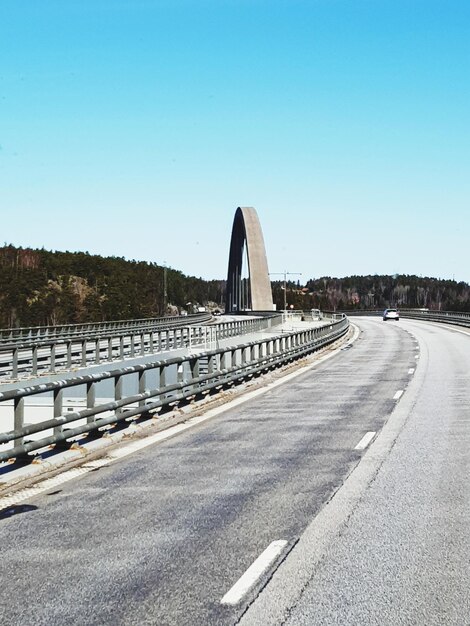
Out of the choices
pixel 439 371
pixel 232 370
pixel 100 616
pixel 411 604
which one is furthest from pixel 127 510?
pixel 439 371

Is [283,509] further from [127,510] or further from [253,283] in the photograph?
[253,283]

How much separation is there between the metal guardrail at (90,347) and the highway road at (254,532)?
1687 centimetres

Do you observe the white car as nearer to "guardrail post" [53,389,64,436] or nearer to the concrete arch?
the concrete arch

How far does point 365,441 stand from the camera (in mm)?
13172

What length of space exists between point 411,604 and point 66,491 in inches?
197

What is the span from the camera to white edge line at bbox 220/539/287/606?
5777 mm

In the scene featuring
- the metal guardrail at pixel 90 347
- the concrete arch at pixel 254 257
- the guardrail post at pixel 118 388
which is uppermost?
the concrete arch at pixel 254 257

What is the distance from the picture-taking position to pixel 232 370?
73.1ft

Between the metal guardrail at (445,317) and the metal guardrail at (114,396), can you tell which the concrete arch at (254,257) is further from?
the metal guardrail at (114,396)

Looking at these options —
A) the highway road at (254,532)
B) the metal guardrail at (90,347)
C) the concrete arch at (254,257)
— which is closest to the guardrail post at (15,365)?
the metal guardrail at (90,347)

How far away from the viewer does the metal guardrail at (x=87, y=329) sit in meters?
44.6

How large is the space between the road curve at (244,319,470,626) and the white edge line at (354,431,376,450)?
0.19 meters

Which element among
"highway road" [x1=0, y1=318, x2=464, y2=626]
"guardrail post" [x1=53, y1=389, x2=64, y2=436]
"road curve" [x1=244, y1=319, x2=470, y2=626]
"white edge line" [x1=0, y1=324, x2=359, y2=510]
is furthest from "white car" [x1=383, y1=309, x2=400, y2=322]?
"guardrail post" [x1=53, y1=389, x2=64, y2=436]

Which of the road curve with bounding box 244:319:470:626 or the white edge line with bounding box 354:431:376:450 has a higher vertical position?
the road curve with bounding box 244:319:470:626
